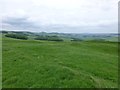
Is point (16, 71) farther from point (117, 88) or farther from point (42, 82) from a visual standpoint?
point (117, 88)

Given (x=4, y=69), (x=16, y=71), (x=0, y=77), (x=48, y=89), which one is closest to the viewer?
(x=48, y=89)

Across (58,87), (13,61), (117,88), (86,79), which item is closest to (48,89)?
(58,87)

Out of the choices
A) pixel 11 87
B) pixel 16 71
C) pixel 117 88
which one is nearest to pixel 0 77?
pixel 16 71

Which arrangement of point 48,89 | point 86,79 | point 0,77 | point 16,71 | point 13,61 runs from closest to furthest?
point 48,89 < point 86,79 < point 0,77 < point 16,71 < point 13,61

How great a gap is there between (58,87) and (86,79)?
2.06m

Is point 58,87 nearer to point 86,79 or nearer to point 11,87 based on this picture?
point 86,79

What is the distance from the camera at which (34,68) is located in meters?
18.6

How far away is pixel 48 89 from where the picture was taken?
43.4 ft

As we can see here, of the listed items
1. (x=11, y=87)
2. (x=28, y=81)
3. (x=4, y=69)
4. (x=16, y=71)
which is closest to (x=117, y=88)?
(x=28, y=81)

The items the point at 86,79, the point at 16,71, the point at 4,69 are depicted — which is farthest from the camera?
the point at 4,69

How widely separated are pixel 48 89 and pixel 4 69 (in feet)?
24.9

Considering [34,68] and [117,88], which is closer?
[117,88]

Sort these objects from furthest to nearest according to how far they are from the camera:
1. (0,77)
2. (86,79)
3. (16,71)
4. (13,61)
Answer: (13,61) → (16,71) → (0,77) → (86,79)

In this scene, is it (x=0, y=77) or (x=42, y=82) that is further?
(x=0, y=77)
